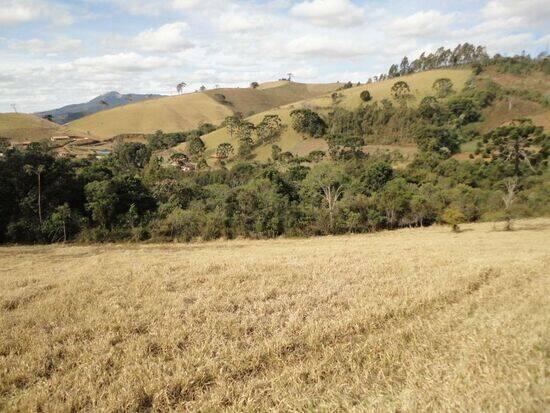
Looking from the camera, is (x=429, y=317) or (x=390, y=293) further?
(x=390, y=293)

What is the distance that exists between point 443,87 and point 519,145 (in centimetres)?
6311

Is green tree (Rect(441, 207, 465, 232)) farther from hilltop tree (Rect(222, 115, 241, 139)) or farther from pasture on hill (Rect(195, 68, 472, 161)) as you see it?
hilltop tree (Rect(222, 115, 241, 139))

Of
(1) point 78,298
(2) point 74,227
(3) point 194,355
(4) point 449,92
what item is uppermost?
(4) point 449,92

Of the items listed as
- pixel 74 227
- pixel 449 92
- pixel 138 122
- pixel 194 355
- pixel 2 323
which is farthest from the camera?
pixel 138 122

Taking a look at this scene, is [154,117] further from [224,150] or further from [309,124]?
[309,124]

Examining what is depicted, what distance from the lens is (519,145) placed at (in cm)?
6462

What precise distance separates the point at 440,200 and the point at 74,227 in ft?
146

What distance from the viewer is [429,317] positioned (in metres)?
7.21

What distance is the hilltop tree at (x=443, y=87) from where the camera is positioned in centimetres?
11982

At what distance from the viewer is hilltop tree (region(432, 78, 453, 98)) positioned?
119825 mm

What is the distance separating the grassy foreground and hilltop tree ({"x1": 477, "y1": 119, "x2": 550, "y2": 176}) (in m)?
63.1

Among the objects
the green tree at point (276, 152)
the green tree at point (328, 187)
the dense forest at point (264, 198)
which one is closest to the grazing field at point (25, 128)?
the green tree at point (276, 152)

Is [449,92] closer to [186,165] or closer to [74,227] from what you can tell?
[186,165]

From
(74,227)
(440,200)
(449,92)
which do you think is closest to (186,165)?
(74,227)
